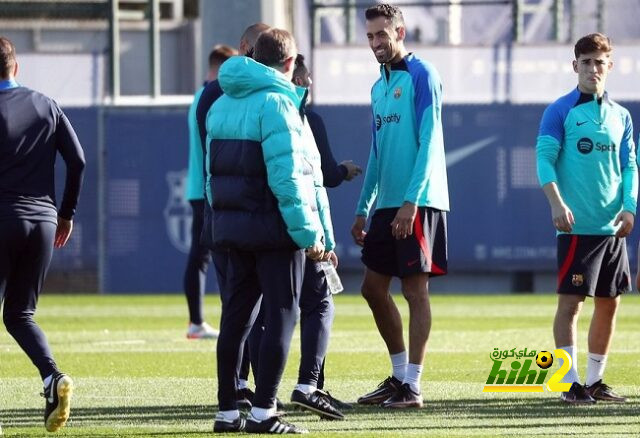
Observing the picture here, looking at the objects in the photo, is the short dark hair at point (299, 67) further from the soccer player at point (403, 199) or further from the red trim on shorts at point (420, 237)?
the red trim on shorts at point (420, 237)

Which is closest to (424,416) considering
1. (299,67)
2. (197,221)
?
(299,67)

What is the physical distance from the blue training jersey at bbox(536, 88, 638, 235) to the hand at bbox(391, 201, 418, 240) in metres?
0.75

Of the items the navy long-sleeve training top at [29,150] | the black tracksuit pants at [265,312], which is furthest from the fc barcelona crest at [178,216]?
the black tracksuit pants at [265,312]

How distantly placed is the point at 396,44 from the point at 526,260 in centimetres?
1064

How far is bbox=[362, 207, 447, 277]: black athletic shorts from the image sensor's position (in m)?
8.05

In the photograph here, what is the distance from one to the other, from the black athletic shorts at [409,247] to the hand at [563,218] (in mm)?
604

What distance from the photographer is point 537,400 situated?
8156 mm

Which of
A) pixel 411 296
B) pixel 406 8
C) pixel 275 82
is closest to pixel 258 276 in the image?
pixel 275 82

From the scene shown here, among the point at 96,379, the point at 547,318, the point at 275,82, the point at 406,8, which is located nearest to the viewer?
the point at 275,82

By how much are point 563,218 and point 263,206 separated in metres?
1.84

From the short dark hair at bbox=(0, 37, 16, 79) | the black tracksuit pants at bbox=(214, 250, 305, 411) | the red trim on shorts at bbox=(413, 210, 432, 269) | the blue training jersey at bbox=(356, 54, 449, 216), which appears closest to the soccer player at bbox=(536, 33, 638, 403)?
the blue training jersey at bbox=(356, 54, 449, 216)

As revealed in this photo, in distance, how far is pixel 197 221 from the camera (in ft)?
36.4

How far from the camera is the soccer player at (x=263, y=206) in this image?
22.0ft

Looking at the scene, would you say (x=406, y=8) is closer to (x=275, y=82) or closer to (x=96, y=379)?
(x=96, y=379)
